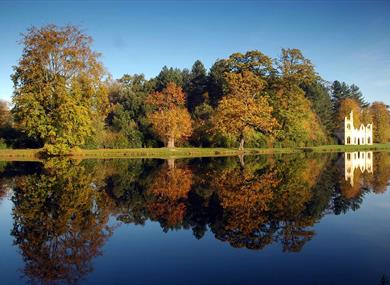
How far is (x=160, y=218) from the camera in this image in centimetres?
1229

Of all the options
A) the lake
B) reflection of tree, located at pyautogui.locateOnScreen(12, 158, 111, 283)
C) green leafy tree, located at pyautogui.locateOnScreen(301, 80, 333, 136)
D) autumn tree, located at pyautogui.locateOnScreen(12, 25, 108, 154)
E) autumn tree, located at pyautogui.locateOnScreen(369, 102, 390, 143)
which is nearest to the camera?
the lake

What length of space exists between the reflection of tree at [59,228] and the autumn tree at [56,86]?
2142 centimetres

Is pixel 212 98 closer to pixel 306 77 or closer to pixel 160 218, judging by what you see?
pixel 306 77

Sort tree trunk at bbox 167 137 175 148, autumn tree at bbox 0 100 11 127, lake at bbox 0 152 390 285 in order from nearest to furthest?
lake at bbox 0 152 390 285
tree trunk at bbox 167 137 175 148
autumn tree at bbox 0 100 11 127

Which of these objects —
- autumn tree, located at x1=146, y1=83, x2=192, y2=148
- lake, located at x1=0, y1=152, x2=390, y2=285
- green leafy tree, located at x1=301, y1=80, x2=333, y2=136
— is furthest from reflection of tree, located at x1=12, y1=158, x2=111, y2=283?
green leafy tree, located at x1=301, y1=80, x2=333, y2=136

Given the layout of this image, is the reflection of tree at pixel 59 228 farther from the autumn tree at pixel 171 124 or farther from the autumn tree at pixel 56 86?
the autumn tree at pixel 171 124

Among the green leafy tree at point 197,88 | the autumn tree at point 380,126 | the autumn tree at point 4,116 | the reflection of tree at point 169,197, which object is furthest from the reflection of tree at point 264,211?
the autumn tree at point 380,126

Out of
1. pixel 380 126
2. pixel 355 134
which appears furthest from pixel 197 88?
pixel 380 126

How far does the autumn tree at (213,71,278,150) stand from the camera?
45781 mm

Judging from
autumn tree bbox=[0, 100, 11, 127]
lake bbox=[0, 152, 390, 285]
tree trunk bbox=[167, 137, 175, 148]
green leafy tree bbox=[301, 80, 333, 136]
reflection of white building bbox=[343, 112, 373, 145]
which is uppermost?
green leafy tree bbox=[301, 80, 333, 136]

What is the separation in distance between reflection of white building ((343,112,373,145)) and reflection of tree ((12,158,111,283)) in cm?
6923

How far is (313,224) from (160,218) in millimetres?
5078

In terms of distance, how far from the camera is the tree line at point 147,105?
39.9 m

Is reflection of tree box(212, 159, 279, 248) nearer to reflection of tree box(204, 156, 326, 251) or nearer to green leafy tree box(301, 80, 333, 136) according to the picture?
reflection of tree box(204, 156, 326, 251)
